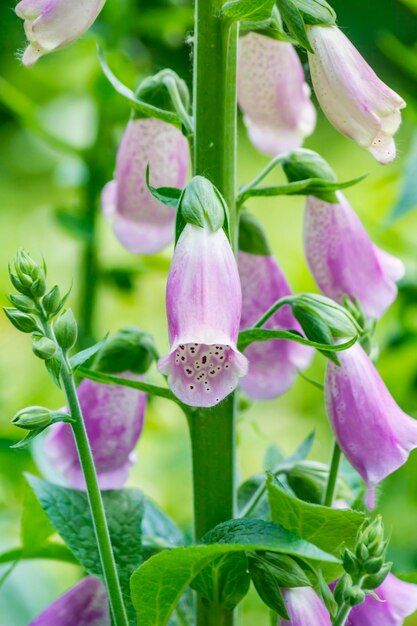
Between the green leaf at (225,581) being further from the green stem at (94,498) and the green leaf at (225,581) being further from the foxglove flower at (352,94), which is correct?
the foxglove flower at (352,94)

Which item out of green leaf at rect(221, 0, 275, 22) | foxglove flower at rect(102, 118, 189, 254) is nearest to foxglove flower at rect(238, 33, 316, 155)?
foxglove flower at rect(102, 118, 189, 254)

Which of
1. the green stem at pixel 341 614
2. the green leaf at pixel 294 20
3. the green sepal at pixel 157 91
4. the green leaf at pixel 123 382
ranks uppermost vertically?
the green leaf at pixel 294 20

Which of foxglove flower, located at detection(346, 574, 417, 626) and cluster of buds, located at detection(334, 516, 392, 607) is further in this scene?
foxglove flower, located at detection(346, 574, 417, 626)

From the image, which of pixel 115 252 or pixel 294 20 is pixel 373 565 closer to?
pixel 294 20

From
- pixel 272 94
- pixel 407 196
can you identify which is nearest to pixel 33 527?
pixel 272 94

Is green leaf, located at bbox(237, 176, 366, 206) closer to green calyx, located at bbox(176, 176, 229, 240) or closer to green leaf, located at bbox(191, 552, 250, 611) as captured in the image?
green calyx, located at bbox(176, 176, 229, 240)

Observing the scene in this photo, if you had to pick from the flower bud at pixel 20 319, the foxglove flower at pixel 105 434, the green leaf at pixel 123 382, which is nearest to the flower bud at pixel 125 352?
the foxglove flower at pixel 105 434
